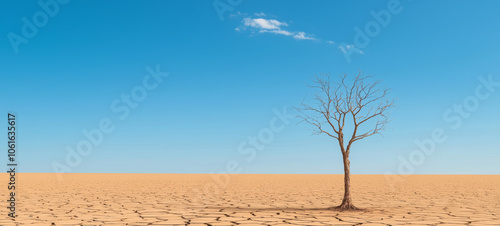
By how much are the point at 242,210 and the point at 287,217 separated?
1562 mm

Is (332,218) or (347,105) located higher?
(347,105)

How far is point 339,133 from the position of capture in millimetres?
9523

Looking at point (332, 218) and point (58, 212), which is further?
point (58, 212)

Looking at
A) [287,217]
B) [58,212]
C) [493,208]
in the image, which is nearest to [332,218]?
[287,217]

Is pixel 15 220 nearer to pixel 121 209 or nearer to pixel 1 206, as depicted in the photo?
pixel 121 209

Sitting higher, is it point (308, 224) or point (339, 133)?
point (339, 133)

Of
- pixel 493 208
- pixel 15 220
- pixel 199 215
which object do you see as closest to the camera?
pixel 15 220

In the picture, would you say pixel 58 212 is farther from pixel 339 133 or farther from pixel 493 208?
pixel 493 208

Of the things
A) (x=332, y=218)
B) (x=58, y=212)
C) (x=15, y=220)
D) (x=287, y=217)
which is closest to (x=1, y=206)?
(x=58, y=212)

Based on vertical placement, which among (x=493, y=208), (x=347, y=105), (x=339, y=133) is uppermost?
(x=347, y=105)

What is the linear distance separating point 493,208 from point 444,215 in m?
2.40

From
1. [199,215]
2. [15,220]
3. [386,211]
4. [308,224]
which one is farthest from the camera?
[386,211]

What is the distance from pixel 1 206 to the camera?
1050cm

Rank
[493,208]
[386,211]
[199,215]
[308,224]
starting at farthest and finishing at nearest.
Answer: [493,208]
[386,211]
[199,215]
[308,224]
